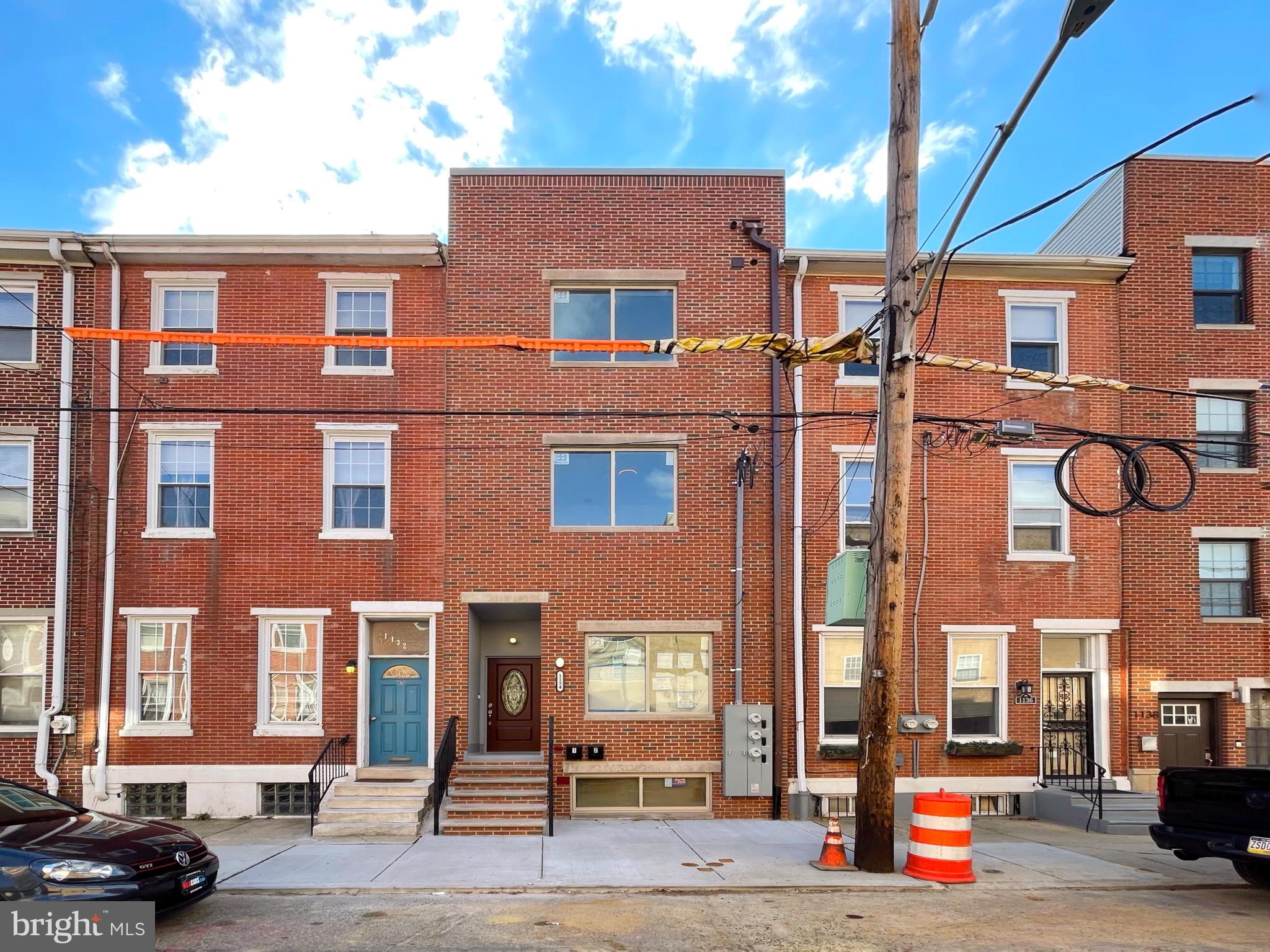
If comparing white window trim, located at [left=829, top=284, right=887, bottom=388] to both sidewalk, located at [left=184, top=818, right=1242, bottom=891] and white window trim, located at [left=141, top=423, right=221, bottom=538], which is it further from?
white window trim, located at [left=141, top=423, right=221, bottom=538]

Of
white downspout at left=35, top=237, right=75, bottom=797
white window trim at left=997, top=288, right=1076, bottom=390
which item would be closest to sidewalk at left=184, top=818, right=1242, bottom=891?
white downspout at left=35, top=237, right=75, bottom=797

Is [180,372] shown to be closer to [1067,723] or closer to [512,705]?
[512,705]

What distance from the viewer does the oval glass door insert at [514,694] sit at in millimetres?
15602

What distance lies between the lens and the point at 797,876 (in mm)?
10258

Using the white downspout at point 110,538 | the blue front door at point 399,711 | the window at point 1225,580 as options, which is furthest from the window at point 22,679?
the window at point 1225,580

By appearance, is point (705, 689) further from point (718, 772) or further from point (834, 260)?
point (834, 260)

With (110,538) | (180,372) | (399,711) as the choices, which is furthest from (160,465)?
(399,711)

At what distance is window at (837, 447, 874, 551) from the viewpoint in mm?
15016

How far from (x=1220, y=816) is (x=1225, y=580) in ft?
24.3

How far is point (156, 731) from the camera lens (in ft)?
46.7

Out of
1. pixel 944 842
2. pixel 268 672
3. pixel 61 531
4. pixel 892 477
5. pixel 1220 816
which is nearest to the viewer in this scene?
pixel 1220 816

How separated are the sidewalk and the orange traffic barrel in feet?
0.67

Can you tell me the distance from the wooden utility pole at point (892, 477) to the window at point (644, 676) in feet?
14.5

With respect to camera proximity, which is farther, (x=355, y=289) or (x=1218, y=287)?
(x=1218, y=287)
